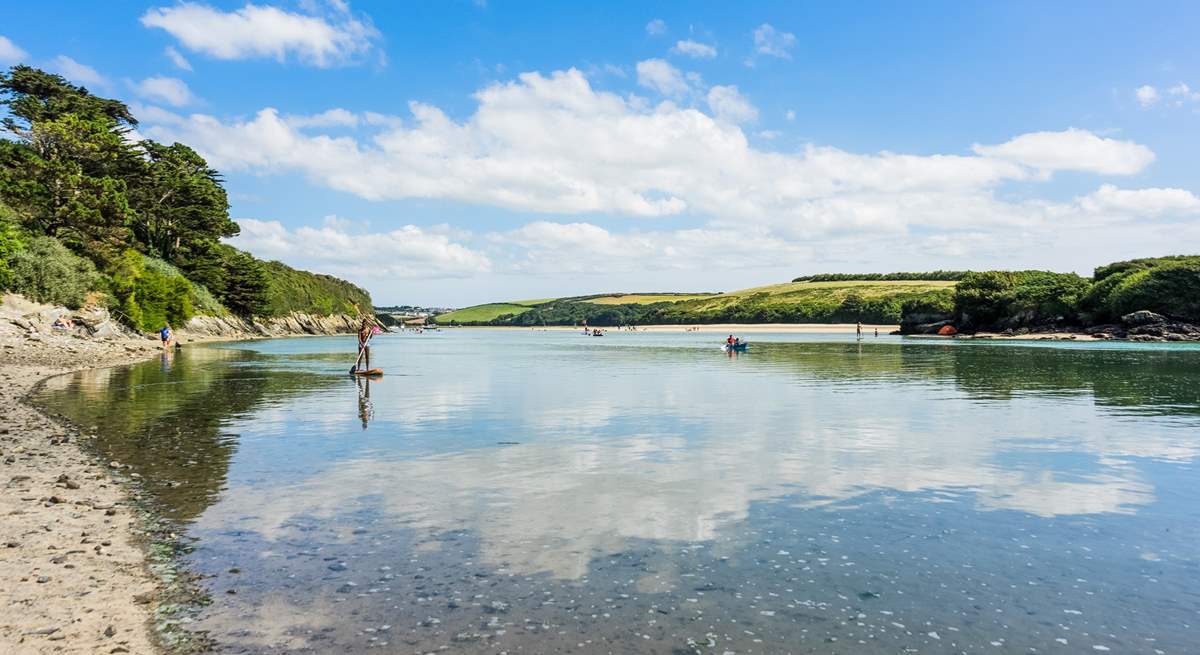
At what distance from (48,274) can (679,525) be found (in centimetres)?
7607

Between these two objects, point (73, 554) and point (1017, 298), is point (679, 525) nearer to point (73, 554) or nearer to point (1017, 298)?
point (73, 554)

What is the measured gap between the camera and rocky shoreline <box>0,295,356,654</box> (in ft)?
28.4

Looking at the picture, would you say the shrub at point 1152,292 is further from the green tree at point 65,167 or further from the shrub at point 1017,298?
the green tree at point 65,167

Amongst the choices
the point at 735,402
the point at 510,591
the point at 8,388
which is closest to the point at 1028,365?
the point at 735,402

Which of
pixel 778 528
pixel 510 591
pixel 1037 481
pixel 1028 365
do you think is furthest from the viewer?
pixel 1028 365

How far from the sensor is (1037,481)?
704 inches

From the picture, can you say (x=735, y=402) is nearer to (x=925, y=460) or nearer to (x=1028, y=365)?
(x=925, y=460)

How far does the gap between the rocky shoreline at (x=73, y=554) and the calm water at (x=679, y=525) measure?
26.7 inches

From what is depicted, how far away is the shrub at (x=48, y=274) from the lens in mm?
66375

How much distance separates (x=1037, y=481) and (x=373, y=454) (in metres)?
17.1

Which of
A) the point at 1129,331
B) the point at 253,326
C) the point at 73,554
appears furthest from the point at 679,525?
the point at 1129,331

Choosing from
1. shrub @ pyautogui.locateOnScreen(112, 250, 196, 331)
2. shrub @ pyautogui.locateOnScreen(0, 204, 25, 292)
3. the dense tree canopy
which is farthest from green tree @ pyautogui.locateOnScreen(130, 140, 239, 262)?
shrub @ pyautogui.locateOnScreen(0, 204, 25, 292)

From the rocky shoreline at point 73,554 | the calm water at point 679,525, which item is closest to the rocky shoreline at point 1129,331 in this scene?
the calm water at point 679,525

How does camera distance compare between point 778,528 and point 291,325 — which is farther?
point 291,325
